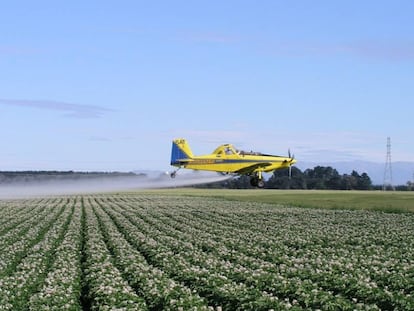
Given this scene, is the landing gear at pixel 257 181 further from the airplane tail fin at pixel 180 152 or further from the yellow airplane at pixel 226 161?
the airplane tail fin at pixel 180 152

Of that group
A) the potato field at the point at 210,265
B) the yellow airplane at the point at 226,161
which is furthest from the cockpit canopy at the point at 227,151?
the potato field at the point at 210,265

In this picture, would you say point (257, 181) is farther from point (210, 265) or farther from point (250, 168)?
point (210, 265)

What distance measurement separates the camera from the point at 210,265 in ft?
67.4

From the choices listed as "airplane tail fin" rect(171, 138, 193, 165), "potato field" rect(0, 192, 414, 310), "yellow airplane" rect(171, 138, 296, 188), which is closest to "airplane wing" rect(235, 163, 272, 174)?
"yellow airplane" rect(171, 138, 296, 188)

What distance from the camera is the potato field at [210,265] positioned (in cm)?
1465

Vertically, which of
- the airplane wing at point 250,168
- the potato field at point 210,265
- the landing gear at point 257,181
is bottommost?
the potato field at point 210,265

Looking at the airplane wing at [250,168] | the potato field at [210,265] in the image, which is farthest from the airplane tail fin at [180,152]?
the potato field at [210,265]

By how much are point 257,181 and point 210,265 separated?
140 feet

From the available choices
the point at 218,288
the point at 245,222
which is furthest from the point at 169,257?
the point at 245,222

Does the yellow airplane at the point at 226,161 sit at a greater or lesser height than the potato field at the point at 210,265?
greater

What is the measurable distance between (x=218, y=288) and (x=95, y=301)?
2611 millimetres

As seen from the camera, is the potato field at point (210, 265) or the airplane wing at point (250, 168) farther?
the airplane wing at point (250, 168)

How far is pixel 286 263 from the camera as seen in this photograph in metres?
21.4

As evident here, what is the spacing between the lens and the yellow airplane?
6238 cm
